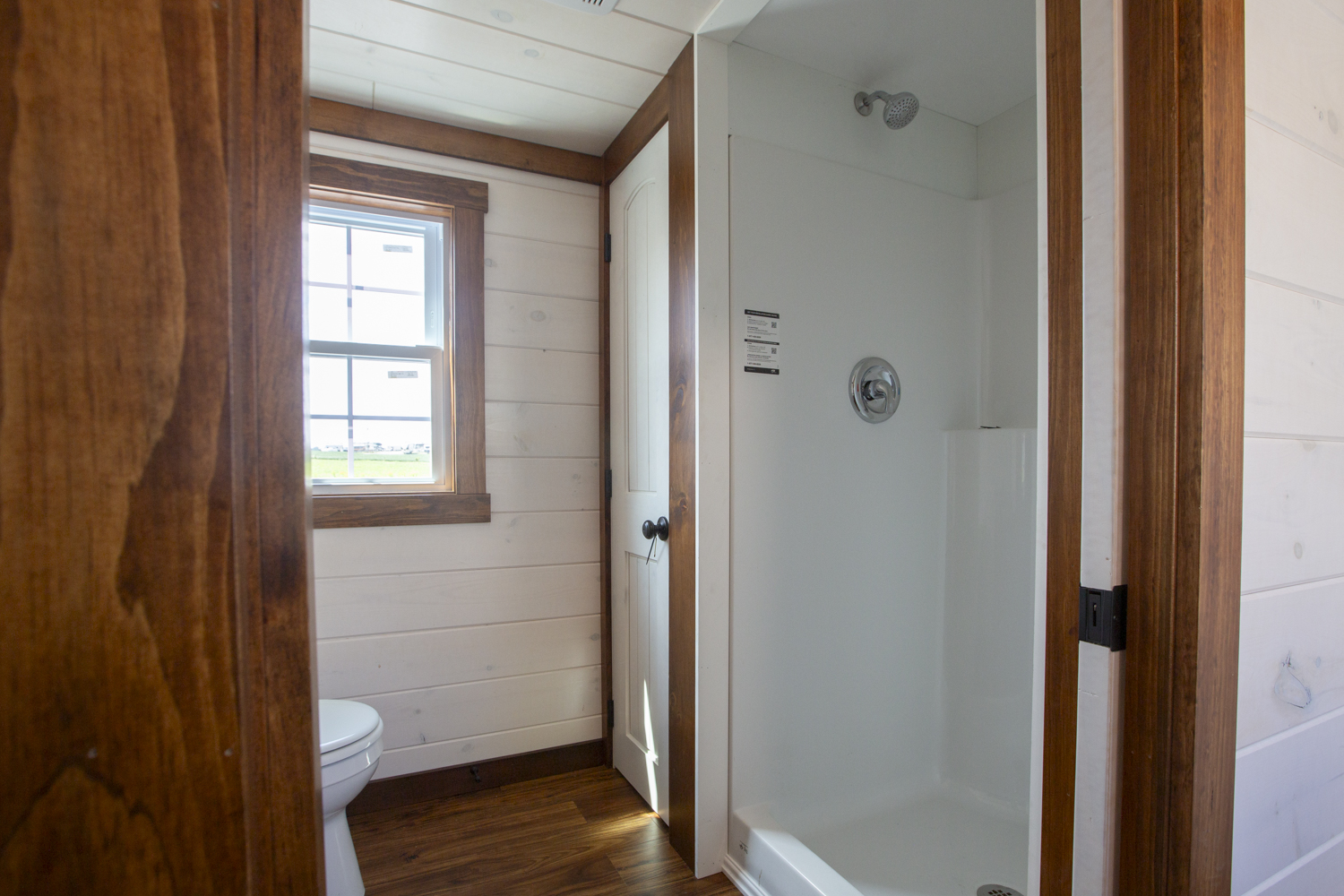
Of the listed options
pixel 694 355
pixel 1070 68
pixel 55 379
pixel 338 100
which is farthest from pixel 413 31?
pixel 55 379

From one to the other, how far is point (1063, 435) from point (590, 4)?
1516 mm

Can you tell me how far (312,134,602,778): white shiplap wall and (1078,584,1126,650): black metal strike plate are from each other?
5.94ft

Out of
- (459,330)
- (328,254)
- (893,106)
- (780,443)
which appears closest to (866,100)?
(893,106)

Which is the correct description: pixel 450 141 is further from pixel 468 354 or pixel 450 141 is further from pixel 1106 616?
pixel 1106 616

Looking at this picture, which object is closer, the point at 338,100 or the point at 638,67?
the point at 638,67

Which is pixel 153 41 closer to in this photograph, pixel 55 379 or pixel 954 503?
pixel 55 379

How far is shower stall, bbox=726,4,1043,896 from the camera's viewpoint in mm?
1845

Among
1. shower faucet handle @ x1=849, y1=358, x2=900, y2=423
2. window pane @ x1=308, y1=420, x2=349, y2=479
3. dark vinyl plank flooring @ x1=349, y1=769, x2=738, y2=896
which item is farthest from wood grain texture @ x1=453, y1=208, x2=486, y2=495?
shower faucet handle @ x1=849, y1=358, x2=900, y2=423

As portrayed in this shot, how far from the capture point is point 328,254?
2148 millimetres

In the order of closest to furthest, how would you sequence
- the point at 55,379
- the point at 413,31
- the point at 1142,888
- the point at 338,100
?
the point at 55,379
the point at 1142,888
the point at 413,31
the point at 338,100

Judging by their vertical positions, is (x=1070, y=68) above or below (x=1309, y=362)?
above

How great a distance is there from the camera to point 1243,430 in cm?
86

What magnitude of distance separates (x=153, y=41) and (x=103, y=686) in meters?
0.34

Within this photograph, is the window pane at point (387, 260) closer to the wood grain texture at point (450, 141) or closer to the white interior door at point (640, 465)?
the wood grain texture at point (450, 141)
